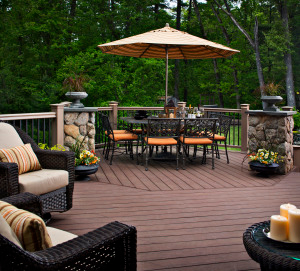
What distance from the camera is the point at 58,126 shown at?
5.13 m

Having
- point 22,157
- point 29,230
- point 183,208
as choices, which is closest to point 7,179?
point 22,157

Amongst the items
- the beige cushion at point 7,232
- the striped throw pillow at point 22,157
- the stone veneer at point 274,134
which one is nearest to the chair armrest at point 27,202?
the beige cushion at point 7,232

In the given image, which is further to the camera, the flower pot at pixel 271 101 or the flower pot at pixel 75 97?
the flower pot at pixel 271 101

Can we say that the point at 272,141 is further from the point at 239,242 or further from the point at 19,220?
the point at 19,220

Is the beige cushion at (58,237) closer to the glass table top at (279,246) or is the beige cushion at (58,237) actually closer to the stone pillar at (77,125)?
the glass table top at (279,246)

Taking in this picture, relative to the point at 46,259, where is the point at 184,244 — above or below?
below

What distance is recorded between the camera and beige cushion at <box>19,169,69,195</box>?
305cm

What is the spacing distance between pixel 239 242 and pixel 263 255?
1130mm

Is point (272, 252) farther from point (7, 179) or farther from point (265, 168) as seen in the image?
point (265, 168)

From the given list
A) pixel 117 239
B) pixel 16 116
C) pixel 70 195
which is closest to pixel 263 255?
pixel 117 239

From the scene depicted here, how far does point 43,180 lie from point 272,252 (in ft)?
6.92

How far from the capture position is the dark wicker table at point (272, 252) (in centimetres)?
172

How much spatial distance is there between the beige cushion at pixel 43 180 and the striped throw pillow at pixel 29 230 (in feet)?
4.96

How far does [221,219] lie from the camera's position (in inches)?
136
